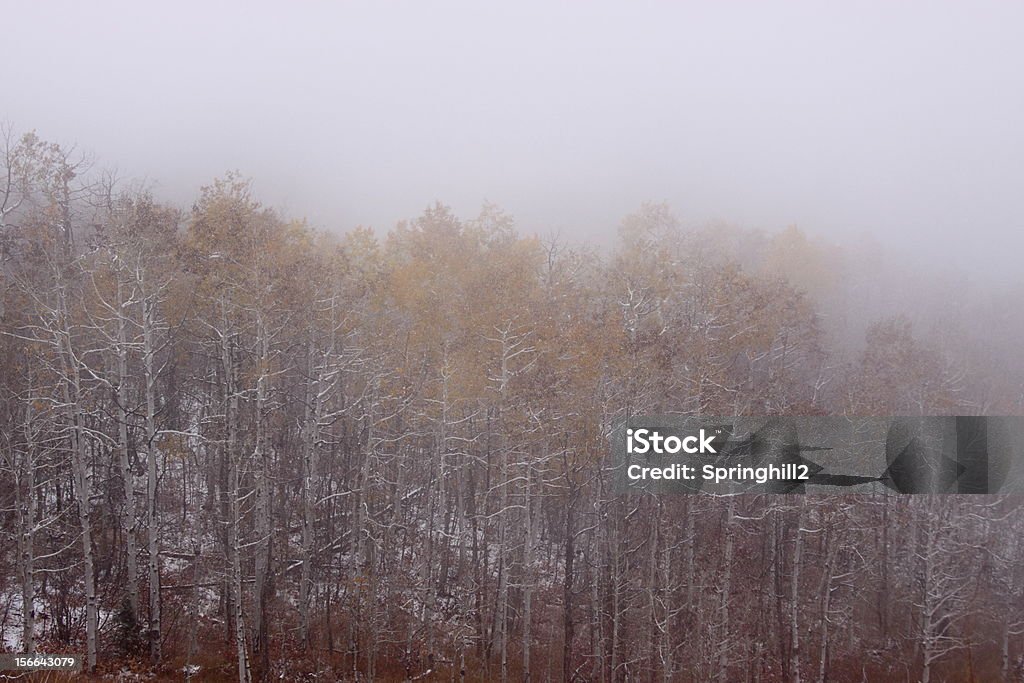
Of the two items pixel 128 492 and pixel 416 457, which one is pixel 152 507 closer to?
pixel 128 492

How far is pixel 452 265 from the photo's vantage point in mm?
17391

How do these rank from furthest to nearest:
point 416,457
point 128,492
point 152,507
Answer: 1. point 416,457
2. point 152,507
3. point 128,492

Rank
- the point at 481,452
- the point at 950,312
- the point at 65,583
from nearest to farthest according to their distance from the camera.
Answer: the point at 65,583 < the point at 481,452 < the point at 950,312

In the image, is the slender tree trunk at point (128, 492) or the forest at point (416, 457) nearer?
the slender tree trunk at point (128, 492)

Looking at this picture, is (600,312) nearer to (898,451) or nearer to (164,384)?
(898,451)

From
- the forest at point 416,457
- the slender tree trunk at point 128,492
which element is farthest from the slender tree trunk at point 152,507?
the slender tree trunk at point 128,492

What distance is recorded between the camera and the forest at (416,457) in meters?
14.1

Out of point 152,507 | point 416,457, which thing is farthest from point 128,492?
point 416,457

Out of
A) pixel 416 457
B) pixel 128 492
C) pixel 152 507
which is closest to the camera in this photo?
pixel 128 492

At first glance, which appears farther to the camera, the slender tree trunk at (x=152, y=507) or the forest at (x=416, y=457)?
the forest at (x=416, y=457)

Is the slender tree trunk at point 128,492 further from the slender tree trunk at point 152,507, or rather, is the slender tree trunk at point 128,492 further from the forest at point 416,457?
the slender tree trunk at point 152,507

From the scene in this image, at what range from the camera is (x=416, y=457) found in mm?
21344

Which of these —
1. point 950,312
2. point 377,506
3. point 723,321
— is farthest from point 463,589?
point 950,312

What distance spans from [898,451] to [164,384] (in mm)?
25109
